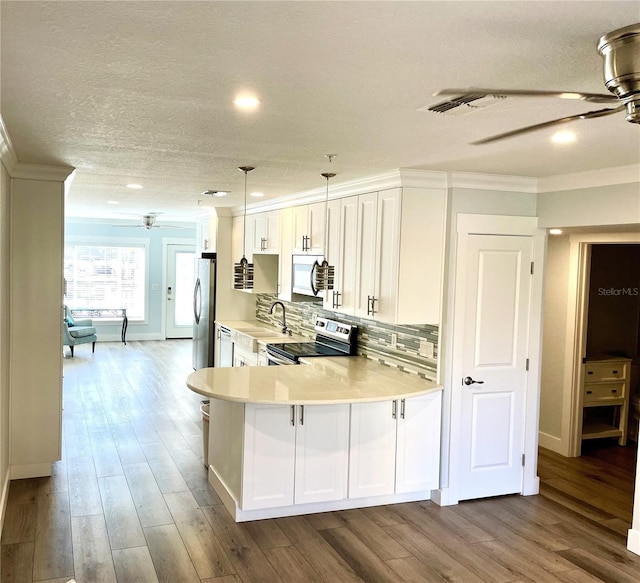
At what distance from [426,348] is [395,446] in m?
0.76

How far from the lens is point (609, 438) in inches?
236

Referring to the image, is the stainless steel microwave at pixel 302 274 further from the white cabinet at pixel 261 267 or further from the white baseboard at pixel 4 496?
the white baseboard at pixel 4 496

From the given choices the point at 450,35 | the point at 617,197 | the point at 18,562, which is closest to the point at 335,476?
the point at 18,562

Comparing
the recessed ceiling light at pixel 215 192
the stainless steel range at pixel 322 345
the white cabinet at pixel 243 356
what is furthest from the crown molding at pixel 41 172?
the white cabinet at pixel 243 356

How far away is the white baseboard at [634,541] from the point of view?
3.63 m

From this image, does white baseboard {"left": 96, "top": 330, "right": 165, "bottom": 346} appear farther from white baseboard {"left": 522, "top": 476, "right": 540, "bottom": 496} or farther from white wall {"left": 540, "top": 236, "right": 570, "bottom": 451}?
white baseboard {"left": 522, "top": 476, "right": 540, "bottom": 496}

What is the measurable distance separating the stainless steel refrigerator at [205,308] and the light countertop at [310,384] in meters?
3.39

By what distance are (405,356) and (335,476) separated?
115 cm

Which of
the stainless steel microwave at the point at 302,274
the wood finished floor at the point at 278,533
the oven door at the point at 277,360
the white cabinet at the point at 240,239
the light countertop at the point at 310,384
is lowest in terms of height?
the wood finished floor at the point at 278,533

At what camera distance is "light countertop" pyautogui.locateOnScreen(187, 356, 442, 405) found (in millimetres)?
3729

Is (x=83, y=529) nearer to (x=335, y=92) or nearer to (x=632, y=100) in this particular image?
(x=335, y=92)

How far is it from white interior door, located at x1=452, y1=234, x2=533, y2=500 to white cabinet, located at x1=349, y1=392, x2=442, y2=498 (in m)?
0.22

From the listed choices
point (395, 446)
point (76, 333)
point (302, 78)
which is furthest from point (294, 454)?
point (76, 333)

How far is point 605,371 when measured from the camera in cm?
580
